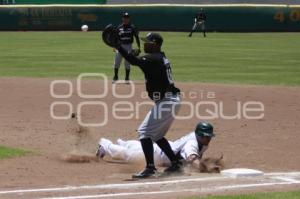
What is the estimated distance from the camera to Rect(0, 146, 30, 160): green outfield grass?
10.1m

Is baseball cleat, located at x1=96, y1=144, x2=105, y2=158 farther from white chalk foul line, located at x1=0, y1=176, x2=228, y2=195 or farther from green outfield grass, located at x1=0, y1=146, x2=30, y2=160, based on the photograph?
white chalk foul line, located at x1=0, y1=176, x2=228, y2=195

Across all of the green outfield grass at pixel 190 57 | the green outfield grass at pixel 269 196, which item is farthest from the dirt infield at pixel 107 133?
the green outfield grass at pixel 190 57

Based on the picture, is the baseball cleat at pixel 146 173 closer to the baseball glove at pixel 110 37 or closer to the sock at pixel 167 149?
the sock at pixel 167 149

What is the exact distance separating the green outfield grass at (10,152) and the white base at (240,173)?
3051mm

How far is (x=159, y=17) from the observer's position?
48812 millimetres

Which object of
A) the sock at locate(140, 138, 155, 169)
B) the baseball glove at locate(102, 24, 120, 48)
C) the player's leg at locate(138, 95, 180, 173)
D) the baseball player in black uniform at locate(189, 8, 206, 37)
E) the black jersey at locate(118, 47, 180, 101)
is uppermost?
the baseball player in black uniform at locate(189, 8, 206, 37)

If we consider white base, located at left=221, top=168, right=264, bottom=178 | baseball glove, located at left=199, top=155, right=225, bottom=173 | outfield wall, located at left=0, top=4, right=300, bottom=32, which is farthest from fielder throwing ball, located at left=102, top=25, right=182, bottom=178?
outfield wall, located at left=0, top=4, right=300, bottom=32

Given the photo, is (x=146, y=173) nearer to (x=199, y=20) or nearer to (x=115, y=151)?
(x=115, y=151)

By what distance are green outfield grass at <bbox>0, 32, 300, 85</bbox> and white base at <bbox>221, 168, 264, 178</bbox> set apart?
11138 millimetres

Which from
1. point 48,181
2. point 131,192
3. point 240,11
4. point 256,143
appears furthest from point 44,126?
point 240,11

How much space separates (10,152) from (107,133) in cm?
240

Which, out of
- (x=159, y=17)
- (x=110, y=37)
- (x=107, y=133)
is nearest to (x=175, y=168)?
(x=110, y=37)

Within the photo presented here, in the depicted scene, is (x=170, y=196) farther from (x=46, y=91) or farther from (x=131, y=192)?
(x=46, y=91)

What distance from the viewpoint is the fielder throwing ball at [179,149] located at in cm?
913
